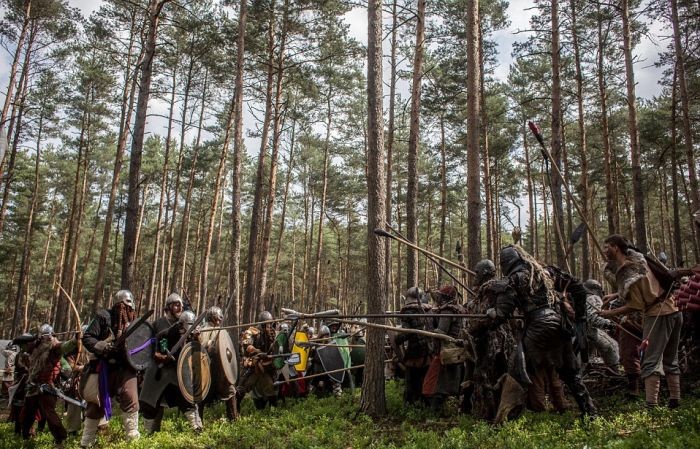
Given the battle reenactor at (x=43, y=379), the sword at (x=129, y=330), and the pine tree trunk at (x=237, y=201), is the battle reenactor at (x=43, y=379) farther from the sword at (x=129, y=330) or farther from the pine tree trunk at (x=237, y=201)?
the pine tree trunk at (x=237, y=201)

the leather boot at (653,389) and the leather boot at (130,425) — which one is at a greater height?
the leather boot at (653,389)

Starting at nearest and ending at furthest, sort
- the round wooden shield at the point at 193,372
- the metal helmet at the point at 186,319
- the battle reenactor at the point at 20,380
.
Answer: the round wooden shield at the point at 193,372 → the metal helmet at the point at 186,319 → the battle reenactor at the point at 20,380

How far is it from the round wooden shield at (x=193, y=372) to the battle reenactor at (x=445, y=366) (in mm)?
3249

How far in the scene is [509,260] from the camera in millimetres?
5352

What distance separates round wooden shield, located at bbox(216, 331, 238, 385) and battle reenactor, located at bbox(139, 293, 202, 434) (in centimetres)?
60

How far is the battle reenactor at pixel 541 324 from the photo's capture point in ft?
16.3

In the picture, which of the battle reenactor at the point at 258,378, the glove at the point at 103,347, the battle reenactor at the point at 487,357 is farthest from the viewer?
the battle reenactor at the point at 258,378

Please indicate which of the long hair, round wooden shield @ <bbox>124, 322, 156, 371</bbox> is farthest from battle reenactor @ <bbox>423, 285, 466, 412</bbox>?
the long hair

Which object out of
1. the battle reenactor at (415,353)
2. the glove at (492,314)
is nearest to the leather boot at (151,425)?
the battle reenactor at (415,353)

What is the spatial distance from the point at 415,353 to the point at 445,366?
703 mm

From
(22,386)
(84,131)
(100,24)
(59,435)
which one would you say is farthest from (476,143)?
(84,131)

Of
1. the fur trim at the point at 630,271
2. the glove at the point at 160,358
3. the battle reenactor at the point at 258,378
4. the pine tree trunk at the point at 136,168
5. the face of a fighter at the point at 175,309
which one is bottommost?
the battle reenactor at the point at 258,378

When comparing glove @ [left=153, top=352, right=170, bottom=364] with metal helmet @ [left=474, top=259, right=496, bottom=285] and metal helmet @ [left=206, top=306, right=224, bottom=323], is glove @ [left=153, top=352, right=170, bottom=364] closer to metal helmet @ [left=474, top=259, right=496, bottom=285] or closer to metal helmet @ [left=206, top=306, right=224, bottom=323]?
metal helmet @ [left=206, top=306, right=224, bottom=323]

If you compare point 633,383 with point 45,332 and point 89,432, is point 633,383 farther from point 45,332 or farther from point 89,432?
point 45,332
